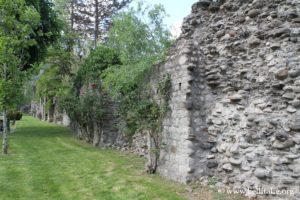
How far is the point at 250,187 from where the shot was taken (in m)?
5.31

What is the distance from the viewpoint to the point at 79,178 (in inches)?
292

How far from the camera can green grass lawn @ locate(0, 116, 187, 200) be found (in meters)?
6.09

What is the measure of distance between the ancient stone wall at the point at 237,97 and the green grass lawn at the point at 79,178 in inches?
27.4

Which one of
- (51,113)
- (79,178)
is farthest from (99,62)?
(51,113)

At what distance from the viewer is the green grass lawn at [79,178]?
240 inches

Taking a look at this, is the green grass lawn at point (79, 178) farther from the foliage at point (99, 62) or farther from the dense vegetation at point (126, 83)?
the foliage at point (99, 62)

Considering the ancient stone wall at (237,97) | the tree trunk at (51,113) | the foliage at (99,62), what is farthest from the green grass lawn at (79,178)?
the tree trunk at (51,113)

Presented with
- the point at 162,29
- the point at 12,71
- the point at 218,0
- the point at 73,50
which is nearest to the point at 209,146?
the point at 218,0

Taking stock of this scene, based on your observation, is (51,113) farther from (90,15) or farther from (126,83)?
(126,83)

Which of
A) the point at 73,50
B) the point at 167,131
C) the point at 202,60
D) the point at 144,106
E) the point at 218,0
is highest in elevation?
the point at 73,50

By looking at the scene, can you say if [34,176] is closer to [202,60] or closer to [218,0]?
[202,60]

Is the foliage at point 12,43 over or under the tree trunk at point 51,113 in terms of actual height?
over

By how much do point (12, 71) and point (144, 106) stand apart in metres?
4.58

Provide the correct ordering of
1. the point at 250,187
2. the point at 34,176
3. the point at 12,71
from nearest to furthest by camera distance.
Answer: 1. the point at 250,187
2. the point at 34,176
3. the point at 12,71
